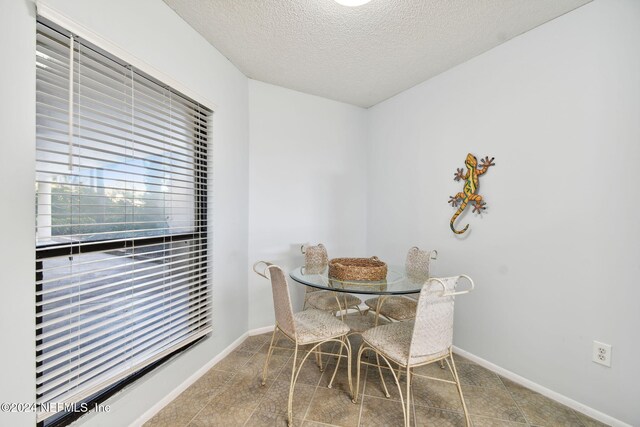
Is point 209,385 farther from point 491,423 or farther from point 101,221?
point 491,423

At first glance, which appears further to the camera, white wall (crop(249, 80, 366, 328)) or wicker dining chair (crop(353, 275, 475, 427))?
white wall (crop(249, 80, 366, 328))

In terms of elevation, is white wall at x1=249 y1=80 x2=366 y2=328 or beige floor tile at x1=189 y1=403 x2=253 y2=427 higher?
white wall at x1=249 y1=80 x2=366 y2=328

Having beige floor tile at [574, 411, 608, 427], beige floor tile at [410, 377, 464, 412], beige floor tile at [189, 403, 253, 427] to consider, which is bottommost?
beige floor tile at [574, 411, 608, 427]

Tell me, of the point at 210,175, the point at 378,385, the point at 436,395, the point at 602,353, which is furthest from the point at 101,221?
the point at 602,353

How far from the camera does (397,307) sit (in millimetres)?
2307

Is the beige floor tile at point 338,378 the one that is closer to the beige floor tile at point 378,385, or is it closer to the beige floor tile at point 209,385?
the beige floor tile at point 378,385

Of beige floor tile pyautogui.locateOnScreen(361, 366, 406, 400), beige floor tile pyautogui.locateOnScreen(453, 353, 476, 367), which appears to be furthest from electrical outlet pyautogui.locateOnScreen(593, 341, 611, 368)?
beige floor tile pyautogui.locateOnScreen(361, 366, 406, 400)

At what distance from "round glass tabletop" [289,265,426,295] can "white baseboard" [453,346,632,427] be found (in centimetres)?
97

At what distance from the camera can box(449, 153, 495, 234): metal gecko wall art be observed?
2.27 m

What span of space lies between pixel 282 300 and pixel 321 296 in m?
0.87

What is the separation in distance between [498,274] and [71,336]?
8.99 feet

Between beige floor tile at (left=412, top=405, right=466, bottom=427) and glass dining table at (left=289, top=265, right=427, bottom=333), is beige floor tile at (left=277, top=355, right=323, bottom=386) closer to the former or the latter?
A: glass dining table at (left=289, top=265, right=427, bottom=333)

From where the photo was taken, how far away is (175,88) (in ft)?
6.09

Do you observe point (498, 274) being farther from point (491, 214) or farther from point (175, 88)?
point (175, 88)
